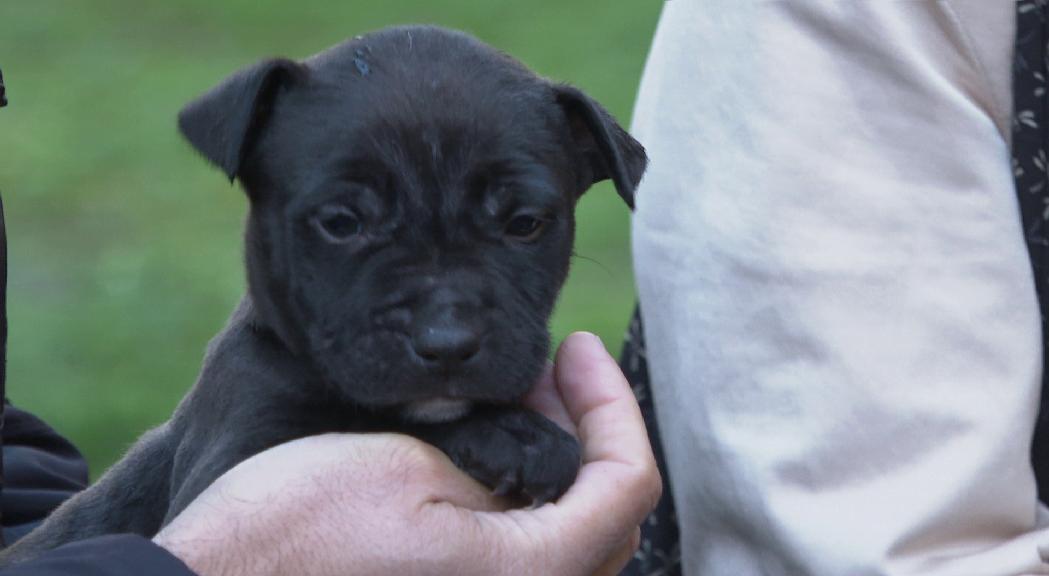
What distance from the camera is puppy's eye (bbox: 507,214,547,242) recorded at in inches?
110

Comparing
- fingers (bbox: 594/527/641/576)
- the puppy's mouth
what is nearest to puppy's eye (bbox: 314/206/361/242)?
the puppy's mouth

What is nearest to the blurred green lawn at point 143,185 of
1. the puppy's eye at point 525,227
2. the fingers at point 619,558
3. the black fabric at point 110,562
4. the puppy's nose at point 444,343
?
the fingers at point 619,558

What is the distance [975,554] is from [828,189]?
70cm

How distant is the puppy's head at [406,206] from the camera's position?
2.64 meters

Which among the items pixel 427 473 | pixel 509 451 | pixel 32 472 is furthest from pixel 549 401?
pixel 32 472

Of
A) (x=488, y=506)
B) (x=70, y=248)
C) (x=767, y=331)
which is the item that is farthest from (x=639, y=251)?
(x=70, y=248)

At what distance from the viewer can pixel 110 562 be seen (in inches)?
93.3

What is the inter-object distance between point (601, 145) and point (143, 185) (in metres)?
6.72

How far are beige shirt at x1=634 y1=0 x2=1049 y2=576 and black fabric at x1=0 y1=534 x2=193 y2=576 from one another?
1128 mm

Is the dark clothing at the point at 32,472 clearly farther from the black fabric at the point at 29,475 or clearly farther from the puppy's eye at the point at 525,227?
the puppy's eye at the point at 525,227

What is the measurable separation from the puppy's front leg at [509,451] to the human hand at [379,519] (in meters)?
0.03

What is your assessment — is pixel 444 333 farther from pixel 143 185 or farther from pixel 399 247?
pixel 143 185

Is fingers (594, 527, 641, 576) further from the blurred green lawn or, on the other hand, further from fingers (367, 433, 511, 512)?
the blurred green lawn

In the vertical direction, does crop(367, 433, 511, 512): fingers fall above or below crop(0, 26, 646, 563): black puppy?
below
